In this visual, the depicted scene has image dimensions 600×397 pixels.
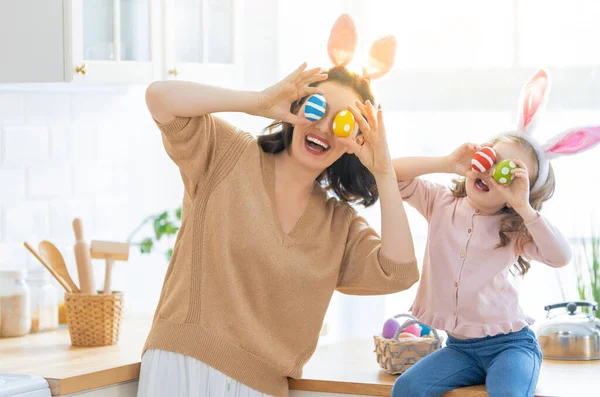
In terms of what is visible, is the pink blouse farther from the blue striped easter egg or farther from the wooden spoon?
the wooden spoon

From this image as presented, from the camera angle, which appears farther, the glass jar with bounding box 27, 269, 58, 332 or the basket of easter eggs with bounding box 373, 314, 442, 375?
the glass jar with bounding box 27, 269, 58, 332

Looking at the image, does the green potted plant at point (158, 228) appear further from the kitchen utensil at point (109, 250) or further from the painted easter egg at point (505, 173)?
the painted easter egg at point (505, 173)

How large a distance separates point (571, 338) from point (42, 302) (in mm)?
1402

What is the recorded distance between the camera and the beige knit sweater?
213 cm

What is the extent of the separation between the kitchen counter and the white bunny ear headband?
1.49ft

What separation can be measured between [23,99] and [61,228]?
1.29ft

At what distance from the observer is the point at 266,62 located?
3.17 meters

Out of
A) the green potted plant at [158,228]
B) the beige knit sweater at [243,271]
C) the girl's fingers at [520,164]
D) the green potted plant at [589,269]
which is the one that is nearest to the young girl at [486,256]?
the girl's fingers at [520,164]

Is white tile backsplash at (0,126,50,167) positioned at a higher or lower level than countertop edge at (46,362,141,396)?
higher

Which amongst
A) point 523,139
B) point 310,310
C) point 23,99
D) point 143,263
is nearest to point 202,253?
point 310,310

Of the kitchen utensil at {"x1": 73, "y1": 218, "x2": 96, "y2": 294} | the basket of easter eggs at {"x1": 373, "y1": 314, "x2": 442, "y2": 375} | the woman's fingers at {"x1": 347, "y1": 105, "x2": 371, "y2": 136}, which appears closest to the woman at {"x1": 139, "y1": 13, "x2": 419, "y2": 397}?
the woman's fingers at {"x1": 347, "y1": 105, "x2": 371, "y2": 136}

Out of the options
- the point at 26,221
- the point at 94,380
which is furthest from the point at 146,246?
the point at 94,380

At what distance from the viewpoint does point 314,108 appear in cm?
204

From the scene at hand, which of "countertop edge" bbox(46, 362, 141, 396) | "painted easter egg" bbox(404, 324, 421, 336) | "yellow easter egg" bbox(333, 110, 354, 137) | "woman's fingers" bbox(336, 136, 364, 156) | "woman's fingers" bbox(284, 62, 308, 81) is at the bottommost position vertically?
"countertop edge" bbox(46, 362, 141, 396)
